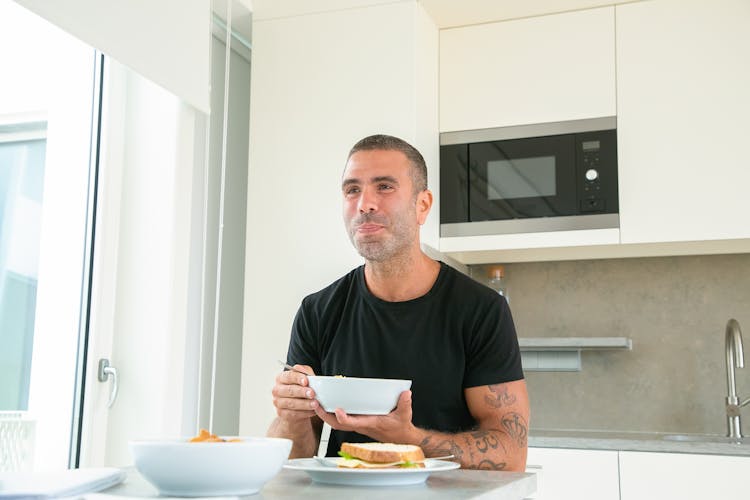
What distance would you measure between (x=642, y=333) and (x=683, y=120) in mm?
813

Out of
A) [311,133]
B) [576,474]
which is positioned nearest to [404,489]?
[576,474]

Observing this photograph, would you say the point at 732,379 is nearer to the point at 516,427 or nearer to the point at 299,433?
the point at 516,427

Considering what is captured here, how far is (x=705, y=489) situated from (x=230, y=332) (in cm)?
173

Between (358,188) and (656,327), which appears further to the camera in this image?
(656,327)

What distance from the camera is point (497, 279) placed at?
130 inches

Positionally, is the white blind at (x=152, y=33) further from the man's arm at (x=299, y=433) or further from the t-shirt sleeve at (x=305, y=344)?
the man's arm at (x=299, y=433)

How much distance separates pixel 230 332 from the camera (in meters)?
3.19

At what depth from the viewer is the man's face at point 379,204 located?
195 centimetres

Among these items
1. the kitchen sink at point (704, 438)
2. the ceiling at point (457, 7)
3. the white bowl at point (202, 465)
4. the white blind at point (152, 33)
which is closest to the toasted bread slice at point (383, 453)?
the white bowl at point (202, 465)

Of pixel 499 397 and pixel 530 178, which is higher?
pixel 530 178

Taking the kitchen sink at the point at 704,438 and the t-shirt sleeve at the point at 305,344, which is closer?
the t-shirt sleeve at the point at 305,344

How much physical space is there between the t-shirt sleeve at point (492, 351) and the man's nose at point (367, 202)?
35 cm

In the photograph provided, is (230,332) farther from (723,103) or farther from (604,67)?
(723,103)

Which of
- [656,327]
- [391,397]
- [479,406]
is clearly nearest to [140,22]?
[479,406]
